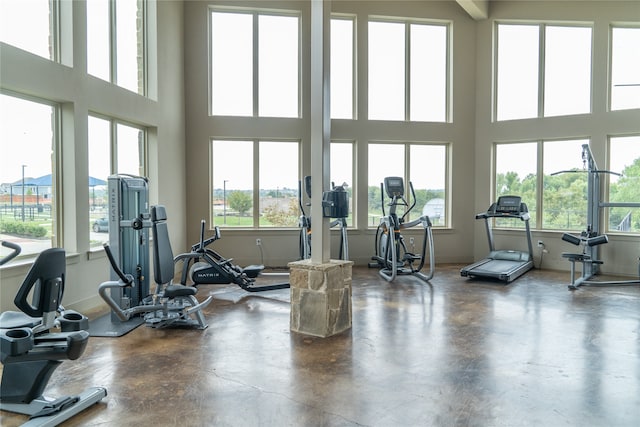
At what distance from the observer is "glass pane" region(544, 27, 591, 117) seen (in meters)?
7.90

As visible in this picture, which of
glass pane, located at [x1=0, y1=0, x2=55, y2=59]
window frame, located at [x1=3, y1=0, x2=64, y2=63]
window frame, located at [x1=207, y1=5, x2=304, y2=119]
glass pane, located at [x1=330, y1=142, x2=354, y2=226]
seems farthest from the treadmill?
glass pane, located at [x1=0, y1=0, x2=55, y2=59]

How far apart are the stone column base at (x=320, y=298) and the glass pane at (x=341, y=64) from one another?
15.6 feet

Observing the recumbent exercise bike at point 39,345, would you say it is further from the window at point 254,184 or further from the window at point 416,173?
the window at point 416,173

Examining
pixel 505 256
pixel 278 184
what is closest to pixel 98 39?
pixel 278 184

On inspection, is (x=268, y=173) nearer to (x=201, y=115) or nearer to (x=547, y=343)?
(x=201, y=115)

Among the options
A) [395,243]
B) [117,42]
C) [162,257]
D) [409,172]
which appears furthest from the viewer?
[409,172]

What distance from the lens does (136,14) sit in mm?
6625

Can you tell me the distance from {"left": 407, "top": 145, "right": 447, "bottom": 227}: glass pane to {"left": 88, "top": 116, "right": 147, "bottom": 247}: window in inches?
209

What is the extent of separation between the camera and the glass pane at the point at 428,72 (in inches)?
348

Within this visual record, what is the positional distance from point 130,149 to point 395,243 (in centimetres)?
438

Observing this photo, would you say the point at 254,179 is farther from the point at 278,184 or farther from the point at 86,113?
the point at 86,113

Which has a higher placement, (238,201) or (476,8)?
(476,8)

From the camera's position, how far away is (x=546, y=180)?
827cm

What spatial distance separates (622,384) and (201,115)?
24.0 feet
